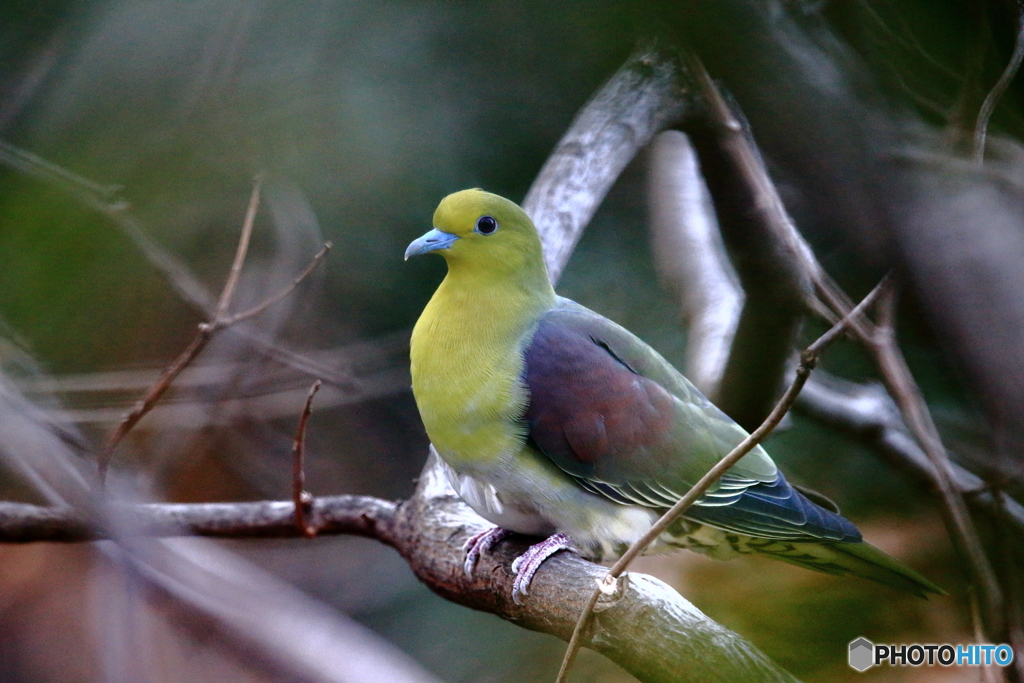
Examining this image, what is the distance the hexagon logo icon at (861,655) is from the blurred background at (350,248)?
20 mm

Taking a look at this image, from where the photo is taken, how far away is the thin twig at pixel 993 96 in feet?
3.37

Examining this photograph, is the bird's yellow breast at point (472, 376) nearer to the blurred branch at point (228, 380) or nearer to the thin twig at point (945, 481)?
the thin twig at point (945, 481)

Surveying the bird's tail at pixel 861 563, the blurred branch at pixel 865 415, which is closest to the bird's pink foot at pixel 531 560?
the bird's tail at pixel 861 563

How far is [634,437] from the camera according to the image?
1751 millimetres

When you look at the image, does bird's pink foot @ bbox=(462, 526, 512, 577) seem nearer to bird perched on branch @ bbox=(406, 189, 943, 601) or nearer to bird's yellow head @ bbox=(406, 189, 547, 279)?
bird perched on branch @ bbox=(406, 189, 943, 601)

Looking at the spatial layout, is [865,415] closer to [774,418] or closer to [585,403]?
[585,403]

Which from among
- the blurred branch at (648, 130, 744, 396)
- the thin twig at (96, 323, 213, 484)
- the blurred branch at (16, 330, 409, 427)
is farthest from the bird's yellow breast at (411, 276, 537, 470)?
the blurred branch at (16, 330, 409, 427)

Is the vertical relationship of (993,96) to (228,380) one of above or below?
above

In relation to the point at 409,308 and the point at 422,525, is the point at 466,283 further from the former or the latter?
the point at 409,308

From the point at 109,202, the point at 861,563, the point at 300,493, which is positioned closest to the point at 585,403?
the point at 861,563

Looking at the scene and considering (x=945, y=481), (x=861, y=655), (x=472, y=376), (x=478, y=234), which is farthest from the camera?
(x=478, y=234)

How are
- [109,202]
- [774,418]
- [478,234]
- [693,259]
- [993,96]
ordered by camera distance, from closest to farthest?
[774,418]
[993,96]
[478,234]
[109,202]
[693,259]

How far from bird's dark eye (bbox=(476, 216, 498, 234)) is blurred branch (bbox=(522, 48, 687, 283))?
0.53 metres

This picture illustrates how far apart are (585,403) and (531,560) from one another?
334mm
